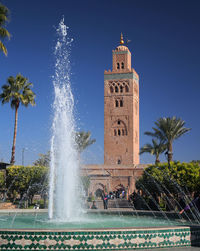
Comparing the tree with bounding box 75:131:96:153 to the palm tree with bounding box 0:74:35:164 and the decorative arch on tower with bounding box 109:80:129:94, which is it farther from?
the palm tree with bounding box 0:74:35:164

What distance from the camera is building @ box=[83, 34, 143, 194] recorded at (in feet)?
132

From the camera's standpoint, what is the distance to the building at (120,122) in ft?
132

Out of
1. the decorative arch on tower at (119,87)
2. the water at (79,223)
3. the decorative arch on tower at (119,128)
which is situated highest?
the decorative arch on tower at (119,87)

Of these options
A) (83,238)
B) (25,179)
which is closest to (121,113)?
(25,179)

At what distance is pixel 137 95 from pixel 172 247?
1696 inches

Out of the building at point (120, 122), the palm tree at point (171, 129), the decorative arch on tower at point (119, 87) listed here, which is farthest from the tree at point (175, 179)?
the decorative arch on tower at point (119, 87)

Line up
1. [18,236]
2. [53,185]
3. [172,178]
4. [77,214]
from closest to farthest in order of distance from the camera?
[18,236] → [77,214] → [53,185] → [172,178]

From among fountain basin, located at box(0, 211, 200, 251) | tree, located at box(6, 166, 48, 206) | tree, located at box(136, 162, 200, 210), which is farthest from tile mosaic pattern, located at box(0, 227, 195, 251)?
tree, located at box(6, 166, 48, 206)

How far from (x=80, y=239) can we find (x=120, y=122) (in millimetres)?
39005

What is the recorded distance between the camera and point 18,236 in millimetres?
5840

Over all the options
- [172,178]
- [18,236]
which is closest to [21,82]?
[172,178]

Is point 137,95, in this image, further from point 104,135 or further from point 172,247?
point 172,247

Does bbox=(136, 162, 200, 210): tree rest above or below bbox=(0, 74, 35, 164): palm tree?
below

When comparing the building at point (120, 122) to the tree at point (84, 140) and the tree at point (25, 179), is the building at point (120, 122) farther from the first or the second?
the tree at point (25, 179)
